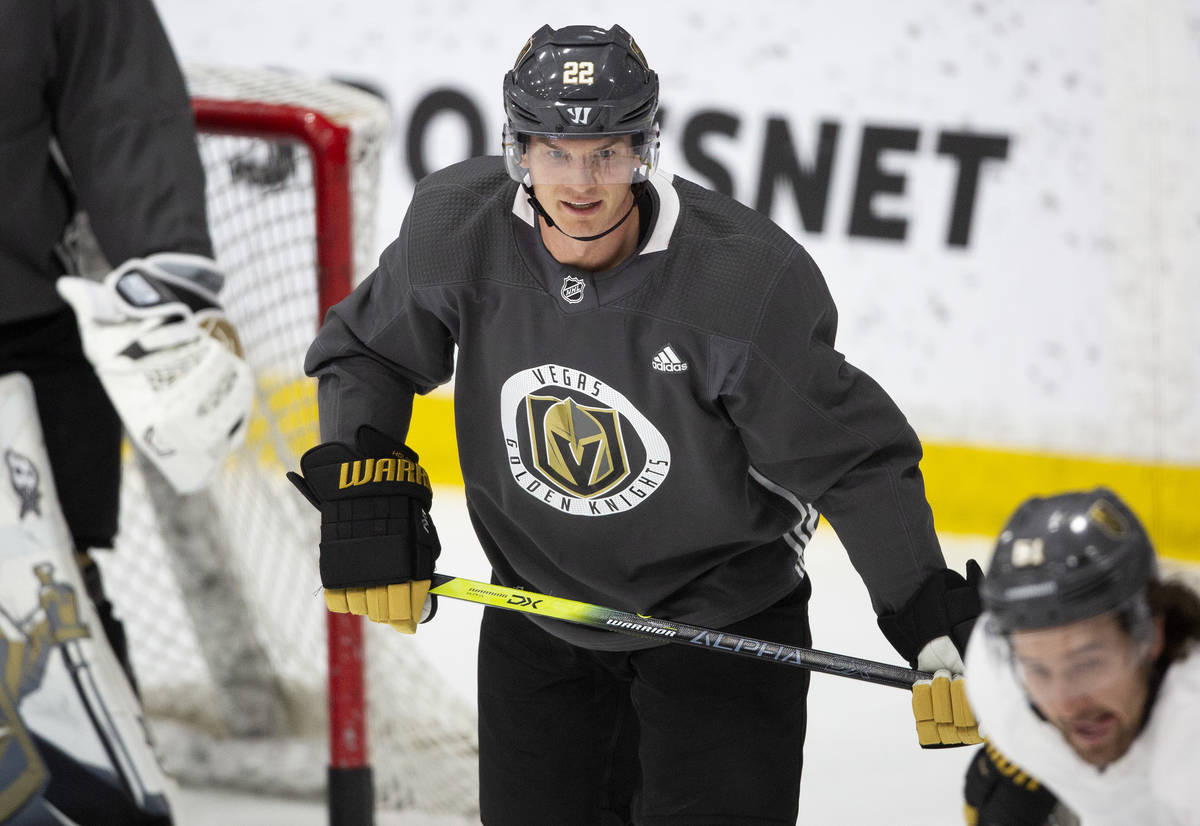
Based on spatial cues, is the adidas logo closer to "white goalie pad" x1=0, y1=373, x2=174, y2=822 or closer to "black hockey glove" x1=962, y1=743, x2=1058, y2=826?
"black hockey glove" x1=962, y1=743, x2=1058, y2=826

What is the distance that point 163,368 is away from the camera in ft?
6.27

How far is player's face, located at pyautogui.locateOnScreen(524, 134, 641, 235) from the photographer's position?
1438 mm

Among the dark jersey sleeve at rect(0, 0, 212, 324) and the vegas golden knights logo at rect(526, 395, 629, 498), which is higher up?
the dark jersey sleeve at rect(0, 0, 212, 324)

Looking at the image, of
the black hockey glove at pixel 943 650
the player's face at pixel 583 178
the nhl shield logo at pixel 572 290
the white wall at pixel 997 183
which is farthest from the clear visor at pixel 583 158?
the white wall at pixel 997 183

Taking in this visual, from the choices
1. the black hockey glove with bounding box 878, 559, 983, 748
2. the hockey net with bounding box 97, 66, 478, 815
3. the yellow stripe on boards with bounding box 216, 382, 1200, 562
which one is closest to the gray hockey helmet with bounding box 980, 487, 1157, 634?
the black hockey glove with bounding box 878, 559, 983, 748

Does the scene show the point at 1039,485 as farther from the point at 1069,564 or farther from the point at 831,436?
the point at 1069,564

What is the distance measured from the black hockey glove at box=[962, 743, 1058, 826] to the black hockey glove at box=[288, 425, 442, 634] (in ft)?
2.12

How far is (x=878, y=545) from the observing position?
4.93 feet

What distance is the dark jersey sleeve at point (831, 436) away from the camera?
56.8 inches

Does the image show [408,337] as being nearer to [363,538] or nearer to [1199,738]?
[363,538]

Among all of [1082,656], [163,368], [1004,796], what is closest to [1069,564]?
[1082,656]

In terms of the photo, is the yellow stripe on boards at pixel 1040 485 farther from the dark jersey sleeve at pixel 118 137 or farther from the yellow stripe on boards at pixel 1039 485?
the dark jersey sleeve at pixel 118 137

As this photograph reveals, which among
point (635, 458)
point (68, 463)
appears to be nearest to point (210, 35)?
point (68, 463)

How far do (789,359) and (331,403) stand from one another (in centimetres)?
57
